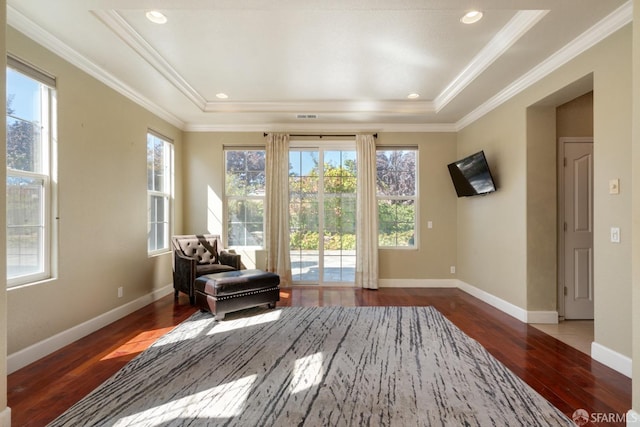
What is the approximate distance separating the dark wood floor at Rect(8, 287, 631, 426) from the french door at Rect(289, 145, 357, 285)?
1.82 meters

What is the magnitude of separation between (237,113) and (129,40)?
194 centimetres

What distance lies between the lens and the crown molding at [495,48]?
2.50 m

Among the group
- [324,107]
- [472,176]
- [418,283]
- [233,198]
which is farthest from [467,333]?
[233,198]

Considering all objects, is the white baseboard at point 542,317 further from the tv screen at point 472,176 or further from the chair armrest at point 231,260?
the chair armrest at point 231,260

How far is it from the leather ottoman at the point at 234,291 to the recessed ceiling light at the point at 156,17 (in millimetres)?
2624

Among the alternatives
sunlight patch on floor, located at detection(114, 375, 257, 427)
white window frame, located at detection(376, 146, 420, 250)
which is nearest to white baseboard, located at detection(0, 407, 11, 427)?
sunlight patch on floor, located at detection(114, 375, 257, 427)

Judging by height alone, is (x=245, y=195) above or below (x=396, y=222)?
above

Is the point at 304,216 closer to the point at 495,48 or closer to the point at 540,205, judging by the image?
the point at 540,205

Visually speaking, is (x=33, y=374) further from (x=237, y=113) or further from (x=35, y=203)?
(x=237, y=113)

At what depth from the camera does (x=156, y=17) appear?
2.54 meters

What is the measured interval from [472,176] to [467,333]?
226cm

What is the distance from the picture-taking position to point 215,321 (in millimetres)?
3484

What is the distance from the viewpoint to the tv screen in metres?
4.09

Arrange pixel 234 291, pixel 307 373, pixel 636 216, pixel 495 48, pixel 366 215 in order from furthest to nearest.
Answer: pixel 366 215, pixel 234 291, pixel 495 48, pixel 307 373, pixel 636 216
